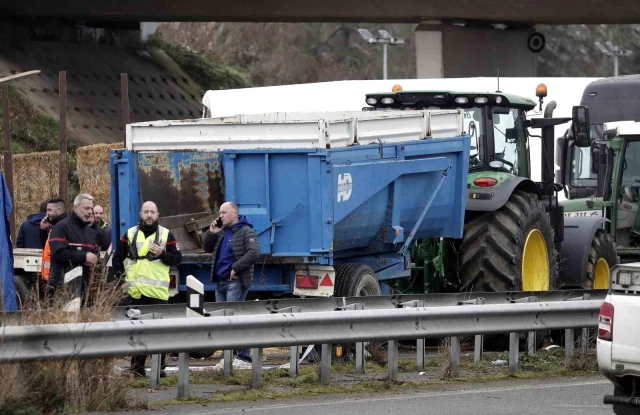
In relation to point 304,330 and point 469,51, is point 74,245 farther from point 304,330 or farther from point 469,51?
point 469,51

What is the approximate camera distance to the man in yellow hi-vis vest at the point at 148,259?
12297 mm

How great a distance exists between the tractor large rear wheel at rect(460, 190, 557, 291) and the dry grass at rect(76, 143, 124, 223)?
10977 mm

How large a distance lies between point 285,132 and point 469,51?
92.4 ft

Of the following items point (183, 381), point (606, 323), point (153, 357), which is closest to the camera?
point (606, 323)

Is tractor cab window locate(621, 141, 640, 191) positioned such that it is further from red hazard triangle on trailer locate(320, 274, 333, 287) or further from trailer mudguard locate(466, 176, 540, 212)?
red hazard triangle on trailer locate(320, 274, 333, 287)

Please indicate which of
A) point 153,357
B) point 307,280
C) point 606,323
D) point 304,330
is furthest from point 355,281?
point 606,323

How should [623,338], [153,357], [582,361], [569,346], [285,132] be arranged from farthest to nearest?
[285,132]
[569,346]
[582,361]
[153,357]
[623,338]

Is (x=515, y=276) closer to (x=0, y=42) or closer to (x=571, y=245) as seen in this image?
(x=571, y=245)

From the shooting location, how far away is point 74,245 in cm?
1273

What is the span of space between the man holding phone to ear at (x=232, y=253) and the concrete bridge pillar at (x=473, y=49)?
2771 cm

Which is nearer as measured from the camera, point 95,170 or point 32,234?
point 32,234

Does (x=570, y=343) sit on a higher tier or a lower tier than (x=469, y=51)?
lower

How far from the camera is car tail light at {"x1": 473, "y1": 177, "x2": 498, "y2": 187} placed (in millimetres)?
15086

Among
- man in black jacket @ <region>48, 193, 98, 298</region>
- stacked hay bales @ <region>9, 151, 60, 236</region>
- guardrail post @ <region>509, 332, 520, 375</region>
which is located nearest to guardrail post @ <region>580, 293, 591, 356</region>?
guardrail post @ <region>509, 332, 520, 375</region>
